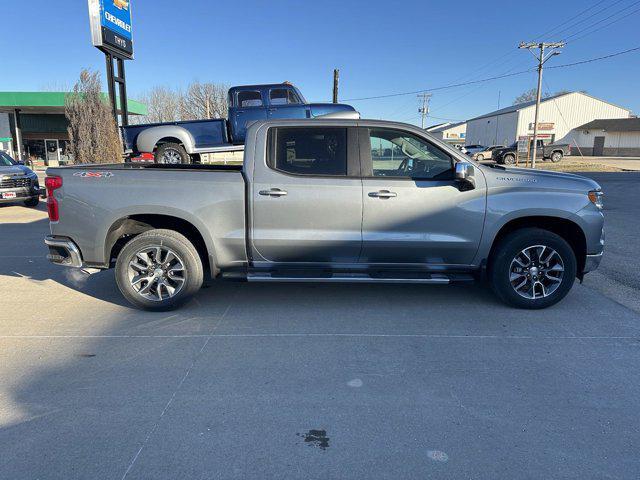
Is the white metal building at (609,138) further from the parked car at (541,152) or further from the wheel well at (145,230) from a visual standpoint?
the wheel well at (145,230)

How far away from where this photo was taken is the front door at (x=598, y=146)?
197 feet

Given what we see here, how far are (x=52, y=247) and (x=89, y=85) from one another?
520 inches

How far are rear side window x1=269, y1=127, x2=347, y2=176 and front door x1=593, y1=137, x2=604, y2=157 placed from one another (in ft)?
220

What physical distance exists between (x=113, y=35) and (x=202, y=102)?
4606 centimetres

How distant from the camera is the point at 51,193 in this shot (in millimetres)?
4789

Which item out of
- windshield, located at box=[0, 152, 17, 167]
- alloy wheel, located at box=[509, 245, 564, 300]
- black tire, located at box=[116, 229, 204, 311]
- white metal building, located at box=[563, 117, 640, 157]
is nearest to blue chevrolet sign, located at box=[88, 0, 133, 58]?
windshield, located at box=[0, 152, 17, 167]

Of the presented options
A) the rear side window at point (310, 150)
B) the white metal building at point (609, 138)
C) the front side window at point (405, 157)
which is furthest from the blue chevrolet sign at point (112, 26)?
the white metal building at point (609, 138)

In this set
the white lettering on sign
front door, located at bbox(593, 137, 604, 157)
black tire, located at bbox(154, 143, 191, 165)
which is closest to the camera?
black tire, located at bbox(154, 143, 191, 165)

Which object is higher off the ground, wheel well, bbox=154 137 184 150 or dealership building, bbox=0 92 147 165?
dealership building, bbox=0 92 147 165

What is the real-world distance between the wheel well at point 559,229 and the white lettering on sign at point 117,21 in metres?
15.0

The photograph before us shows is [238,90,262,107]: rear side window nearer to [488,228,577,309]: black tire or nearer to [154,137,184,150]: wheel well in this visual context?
[154,137,184,150]: wheel well

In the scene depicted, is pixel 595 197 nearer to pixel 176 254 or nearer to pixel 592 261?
pixel 592 261

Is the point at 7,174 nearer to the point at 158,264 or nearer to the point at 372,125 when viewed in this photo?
the point at 158,264

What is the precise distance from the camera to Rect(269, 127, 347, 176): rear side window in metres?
4.80
